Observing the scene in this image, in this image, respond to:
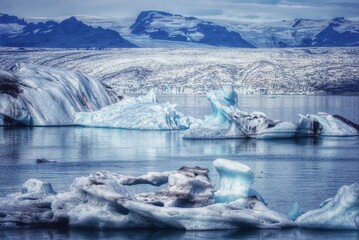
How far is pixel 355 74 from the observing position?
65938 mm

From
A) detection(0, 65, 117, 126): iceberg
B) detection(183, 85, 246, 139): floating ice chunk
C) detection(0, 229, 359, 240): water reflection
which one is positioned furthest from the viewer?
detection(0, 65, 117, 126): iceberg

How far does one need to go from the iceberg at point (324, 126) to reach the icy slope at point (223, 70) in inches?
1660

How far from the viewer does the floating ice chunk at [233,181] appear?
8.59 metres

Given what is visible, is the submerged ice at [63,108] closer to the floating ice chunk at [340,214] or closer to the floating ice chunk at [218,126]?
the floating ice chunk at [218,126]

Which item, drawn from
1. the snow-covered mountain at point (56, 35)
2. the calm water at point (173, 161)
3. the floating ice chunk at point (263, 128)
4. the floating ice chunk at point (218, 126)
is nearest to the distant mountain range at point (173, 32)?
the snow-covered mountain at point (56, 35)

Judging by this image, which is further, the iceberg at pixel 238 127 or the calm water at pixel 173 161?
the iceberg at pixel 238 127

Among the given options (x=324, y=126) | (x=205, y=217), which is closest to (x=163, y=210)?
(x=205, y=217)

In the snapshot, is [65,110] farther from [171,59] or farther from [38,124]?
[171,59]

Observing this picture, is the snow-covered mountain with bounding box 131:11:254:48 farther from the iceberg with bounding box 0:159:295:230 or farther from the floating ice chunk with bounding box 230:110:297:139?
the iceberg with bounding box 0:159:295:230

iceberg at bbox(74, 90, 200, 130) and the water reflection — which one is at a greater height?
A: iceberg at bbox(74, 90, 200, 130)

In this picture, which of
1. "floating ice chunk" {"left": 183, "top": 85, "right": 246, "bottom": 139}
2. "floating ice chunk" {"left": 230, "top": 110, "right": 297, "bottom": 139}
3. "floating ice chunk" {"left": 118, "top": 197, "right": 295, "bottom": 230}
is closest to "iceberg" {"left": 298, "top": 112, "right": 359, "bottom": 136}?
"floating ice chunk" {"left": 230, "top": 110, "right": 297, "bottom": 139}

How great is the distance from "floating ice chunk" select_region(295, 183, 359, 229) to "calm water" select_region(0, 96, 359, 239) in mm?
85

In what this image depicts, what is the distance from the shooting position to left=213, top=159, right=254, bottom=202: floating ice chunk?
8.59 metres

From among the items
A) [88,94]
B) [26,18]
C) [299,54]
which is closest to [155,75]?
[299,54]
